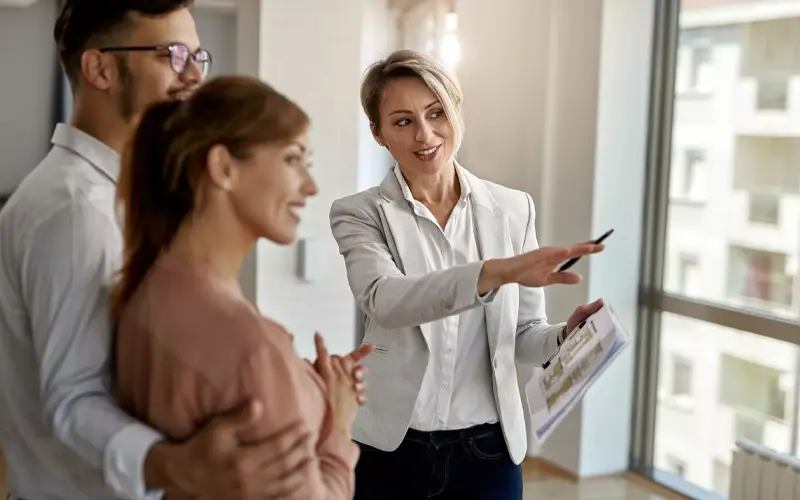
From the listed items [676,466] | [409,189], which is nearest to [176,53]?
[409,189]

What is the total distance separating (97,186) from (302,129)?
0.28m

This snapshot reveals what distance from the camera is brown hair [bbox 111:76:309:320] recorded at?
910 millimetres

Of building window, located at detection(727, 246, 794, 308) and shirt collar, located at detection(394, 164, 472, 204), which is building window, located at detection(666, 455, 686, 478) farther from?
shirt collar, located at detection(394, 164, 472, 204)

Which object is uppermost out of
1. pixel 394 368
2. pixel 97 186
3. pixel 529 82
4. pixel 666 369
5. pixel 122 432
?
pixel 529 82

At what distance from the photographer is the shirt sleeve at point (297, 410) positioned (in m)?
0.86

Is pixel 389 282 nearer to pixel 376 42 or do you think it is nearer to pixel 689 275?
pixel 689 275

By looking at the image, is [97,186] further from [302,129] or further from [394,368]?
[394,368]

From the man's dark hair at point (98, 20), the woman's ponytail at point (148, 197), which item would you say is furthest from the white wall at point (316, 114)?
the woman's ponytail at point (148, 197)

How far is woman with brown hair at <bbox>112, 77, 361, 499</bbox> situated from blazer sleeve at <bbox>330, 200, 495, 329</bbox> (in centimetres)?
47

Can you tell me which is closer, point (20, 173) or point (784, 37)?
point (784, 37)

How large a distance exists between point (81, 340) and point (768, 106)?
2877mm

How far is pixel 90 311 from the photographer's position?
956 mm

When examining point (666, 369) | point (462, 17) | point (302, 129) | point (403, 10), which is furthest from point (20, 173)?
point (302, 129)

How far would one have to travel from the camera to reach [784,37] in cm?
305
